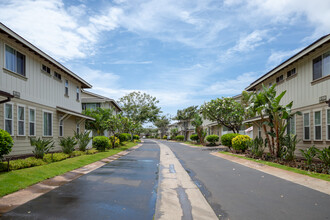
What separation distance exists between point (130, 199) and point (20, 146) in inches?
369

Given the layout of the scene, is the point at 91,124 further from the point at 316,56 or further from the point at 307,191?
the point at 307,191

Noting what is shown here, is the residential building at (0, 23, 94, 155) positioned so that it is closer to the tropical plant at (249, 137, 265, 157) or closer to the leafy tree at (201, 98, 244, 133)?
the tropical plant at (249, 137, 265, 157)

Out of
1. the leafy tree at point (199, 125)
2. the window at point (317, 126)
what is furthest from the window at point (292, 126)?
the leafy tree at point (199, 125)

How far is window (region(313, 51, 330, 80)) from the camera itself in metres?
13.5

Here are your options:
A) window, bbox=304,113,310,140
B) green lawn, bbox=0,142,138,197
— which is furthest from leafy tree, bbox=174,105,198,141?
green lawn, bbox=0,142,138,197

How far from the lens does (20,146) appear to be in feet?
44.5

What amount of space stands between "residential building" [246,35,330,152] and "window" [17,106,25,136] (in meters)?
15.6

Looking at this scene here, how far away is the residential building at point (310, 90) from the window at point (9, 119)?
615 inches

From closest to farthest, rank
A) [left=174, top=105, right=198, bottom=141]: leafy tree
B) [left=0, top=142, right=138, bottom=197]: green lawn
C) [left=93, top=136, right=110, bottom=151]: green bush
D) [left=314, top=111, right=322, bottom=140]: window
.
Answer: [left=0, top=142, right=138, bottom=197]: green lawn
[left=314, top=111, right=322, bottom=140]: window
[left=93, top=136, right=110, bottom=151]: green bush
[left=174, top=105, right=198, bottom=141]: leafy tree

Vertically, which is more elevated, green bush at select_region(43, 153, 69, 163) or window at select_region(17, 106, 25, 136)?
window at select_region(17, 106, 25, 136)

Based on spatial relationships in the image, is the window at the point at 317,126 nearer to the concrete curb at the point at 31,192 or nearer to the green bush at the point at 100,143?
the concrete curb at the point at 31,192

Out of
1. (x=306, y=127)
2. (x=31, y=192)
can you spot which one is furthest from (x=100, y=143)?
(x=306, y=127)

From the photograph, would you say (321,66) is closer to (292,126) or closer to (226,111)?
(292,126)

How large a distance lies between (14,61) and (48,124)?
16.6 ft
